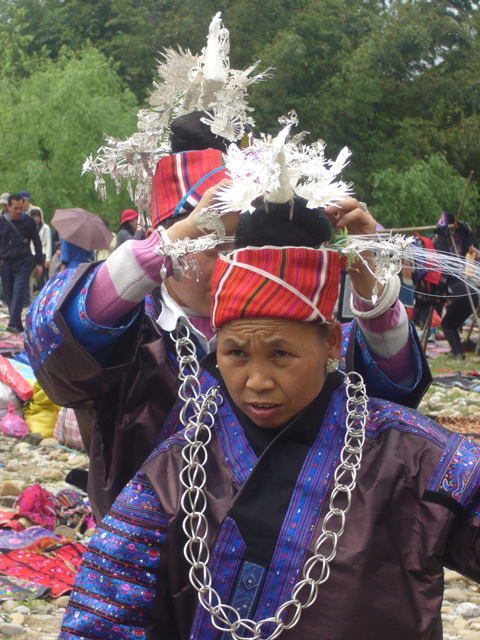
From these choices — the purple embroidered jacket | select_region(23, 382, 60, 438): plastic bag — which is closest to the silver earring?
the purple embroidered jacket

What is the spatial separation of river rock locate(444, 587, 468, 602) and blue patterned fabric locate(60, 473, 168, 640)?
2.67 m

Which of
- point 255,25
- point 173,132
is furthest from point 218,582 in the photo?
point 255,25

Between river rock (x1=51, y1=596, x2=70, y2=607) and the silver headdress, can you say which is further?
river rock (x1=51, y1=596, x2=70, y2=607)

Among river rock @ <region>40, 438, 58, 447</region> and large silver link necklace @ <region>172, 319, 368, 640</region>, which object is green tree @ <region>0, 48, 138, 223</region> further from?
large silver link necklace @ <region>172, 319, 368, 640</region>

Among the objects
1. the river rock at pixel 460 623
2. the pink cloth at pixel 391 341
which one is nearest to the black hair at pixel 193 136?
the pink cloth at pixel 391 341

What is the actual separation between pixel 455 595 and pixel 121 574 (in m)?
2.78

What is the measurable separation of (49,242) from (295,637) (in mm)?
14576

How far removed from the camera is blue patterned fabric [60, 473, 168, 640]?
1801 mm

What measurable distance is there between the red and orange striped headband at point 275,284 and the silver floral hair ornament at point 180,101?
93 centimetres

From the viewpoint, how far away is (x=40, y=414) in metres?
6.90

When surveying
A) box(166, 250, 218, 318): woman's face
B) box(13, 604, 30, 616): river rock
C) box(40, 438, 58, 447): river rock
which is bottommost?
box(13, 604, 30, 616): river rock

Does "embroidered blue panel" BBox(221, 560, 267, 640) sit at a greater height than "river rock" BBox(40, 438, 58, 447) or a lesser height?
greater

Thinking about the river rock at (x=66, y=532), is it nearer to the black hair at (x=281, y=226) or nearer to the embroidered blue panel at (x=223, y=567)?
the embroidered blue panel at (x=223, y=567)

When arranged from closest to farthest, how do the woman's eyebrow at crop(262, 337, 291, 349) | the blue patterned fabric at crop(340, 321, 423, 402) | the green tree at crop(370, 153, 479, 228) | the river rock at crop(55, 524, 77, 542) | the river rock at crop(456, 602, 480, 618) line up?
1. the woman's eyebrow at crop(262, 337, 291, 349)
2. the blue patterned fabric at crop(340, 321, 423, 402)
3. the river rock at crop(456, 602, 480, 618)
4. the river rock at crop(55, 524, 77, 542)
5. the green tree at crop(370, 153, 479, 228)
